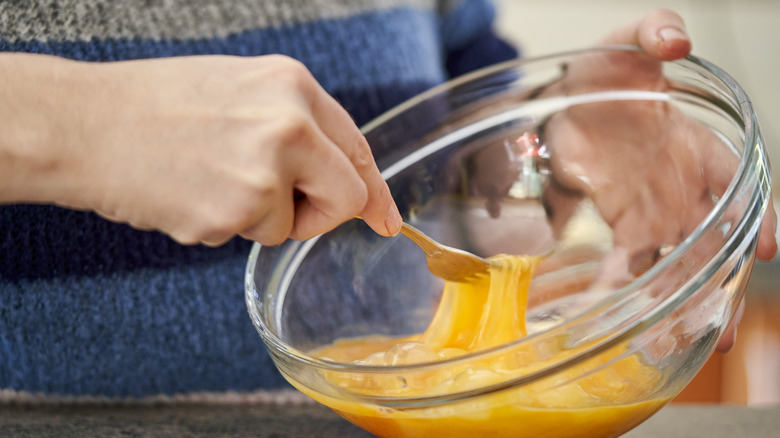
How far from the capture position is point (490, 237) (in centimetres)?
54

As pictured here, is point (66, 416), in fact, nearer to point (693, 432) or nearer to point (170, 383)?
point (170, 383)

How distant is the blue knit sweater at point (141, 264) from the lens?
19.9 inches

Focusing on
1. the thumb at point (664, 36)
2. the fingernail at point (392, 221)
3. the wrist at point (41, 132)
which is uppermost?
the thumb at point (664, 36)

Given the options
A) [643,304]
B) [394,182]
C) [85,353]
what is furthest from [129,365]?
[643,304]

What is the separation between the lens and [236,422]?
51cm

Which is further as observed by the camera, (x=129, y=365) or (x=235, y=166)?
(x=129, y=365)

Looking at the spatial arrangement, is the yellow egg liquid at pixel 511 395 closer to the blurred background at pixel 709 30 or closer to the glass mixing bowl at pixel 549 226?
the glass mixing bowl at pixel 549 226

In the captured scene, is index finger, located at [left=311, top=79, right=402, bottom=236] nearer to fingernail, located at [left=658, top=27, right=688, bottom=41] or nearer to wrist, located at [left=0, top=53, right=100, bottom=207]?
wrist, located at [left=0, top=53, right=100, bottom=207]

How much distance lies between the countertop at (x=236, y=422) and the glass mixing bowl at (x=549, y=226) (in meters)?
0.07

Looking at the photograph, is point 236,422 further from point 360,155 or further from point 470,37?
point 470,37

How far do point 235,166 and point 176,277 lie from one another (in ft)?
0.91

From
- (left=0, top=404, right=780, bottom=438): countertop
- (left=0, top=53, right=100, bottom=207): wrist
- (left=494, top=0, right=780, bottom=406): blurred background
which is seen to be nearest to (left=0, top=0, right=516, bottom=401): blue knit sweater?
(left=0, top=404, right=780, bottom=438): countertop

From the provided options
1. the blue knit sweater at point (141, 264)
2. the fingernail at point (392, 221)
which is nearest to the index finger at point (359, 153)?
the fingernail at point (392, 221)

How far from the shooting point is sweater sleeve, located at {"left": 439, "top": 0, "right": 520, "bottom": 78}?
0.85m
